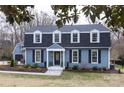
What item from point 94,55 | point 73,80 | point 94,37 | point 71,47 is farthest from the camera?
point 71,47

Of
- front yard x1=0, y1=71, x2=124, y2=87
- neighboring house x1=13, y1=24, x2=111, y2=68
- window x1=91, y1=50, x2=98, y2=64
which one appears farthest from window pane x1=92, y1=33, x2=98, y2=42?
front yard x1=0, y1=71, x2=124, y2=87

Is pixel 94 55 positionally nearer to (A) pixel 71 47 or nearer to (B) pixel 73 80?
(A) pixel 71 47

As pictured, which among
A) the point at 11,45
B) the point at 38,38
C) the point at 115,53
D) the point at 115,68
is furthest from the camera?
the point at 38,38

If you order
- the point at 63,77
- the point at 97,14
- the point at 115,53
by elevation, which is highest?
the point at 97,14

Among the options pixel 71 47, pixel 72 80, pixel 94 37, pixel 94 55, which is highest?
pixel 94 37

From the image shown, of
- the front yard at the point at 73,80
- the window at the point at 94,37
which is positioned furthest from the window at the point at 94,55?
the front yard at the point at 73,80

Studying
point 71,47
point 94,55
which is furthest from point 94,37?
point 71,47

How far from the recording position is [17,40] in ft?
7.82

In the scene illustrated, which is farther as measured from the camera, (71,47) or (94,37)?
(71,47)

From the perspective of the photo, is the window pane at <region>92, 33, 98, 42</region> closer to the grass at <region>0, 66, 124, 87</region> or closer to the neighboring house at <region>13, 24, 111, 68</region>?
the neighboring house at <region>13, 24, 111, 68</region>

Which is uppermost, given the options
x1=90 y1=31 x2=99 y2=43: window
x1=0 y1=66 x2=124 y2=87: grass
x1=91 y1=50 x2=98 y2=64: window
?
x1=90 y1=31 x2=99 y2=43: window
